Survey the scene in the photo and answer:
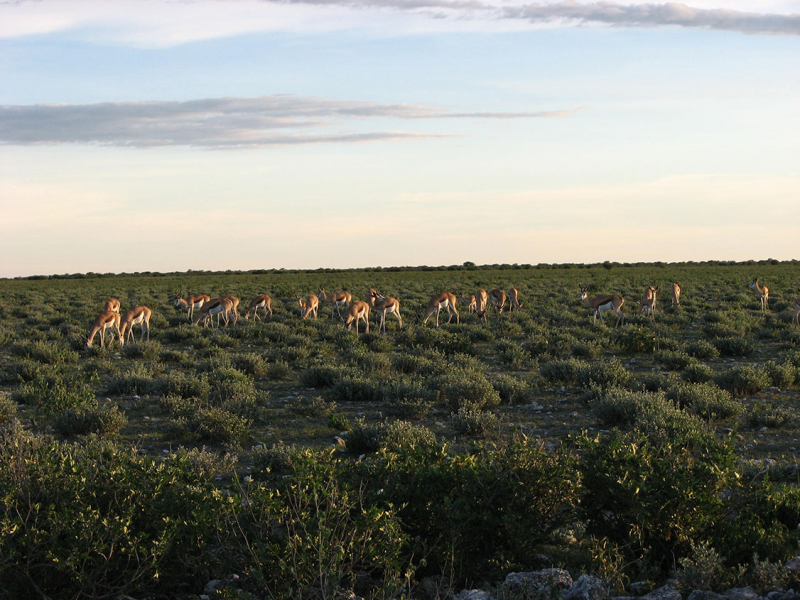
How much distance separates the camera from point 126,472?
5125 mm

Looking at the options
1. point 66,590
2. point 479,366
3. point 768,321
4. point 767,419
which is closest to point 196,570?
point 66,590

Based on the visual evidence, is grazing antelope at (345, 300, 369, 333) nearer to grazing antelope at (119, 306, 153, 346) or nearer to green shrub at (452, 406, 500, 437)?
grazing antelope at (119, 306, 153, 346)

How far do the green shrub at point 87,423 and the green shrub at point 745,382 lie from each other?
9600 millimetres

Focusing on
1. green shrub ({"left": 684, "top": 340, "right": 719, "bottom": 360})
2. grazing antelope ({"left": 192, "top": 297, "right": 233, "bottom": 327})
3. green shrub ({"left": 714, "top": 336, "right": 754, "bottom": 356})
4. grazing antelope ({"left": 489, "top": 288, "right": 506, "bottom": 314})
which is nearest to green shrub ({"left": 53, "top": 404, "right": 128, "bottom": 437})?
green shrub ({"left": 684, "top": 340, "right": 719, "bottom": 360})

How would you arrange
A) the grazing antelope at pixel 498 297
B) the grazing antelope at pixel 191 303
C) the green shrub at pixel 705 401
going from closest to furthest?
1. the green shrub at pixel 705 401
2. the grazing antelope at pixel 191 303
3. the grazing antelope at pixel 498 297

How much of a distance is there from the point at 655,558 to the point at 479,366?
9.80 m

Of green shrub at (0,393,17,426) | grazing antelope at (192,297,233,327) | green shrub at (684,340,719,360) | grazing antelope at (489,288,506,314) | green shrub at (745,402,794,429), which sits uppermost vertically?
grazing antelope at (489,288,506,314)

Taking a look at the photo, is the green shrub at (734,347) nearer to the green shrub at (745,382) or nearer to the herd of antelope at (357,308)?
the green shrub at (745,382)

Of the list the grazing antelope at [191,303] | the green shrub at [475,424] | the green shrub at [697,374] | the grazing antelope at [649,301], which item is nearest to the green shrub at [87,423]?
the green shrub at [475,424]

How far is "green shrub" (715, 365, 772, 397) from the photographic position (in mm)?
12102

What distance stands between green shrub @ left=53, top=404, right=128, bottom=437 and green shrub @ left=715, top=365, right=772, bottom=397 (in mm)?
9600

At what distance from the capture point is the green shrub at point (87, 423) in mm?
9484

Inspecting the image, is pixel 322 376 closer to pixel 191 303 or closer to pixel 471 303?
pixel 191 303

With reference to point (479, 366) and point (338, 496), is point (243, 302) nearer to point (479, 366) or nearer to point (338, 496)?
point (479, 366)
